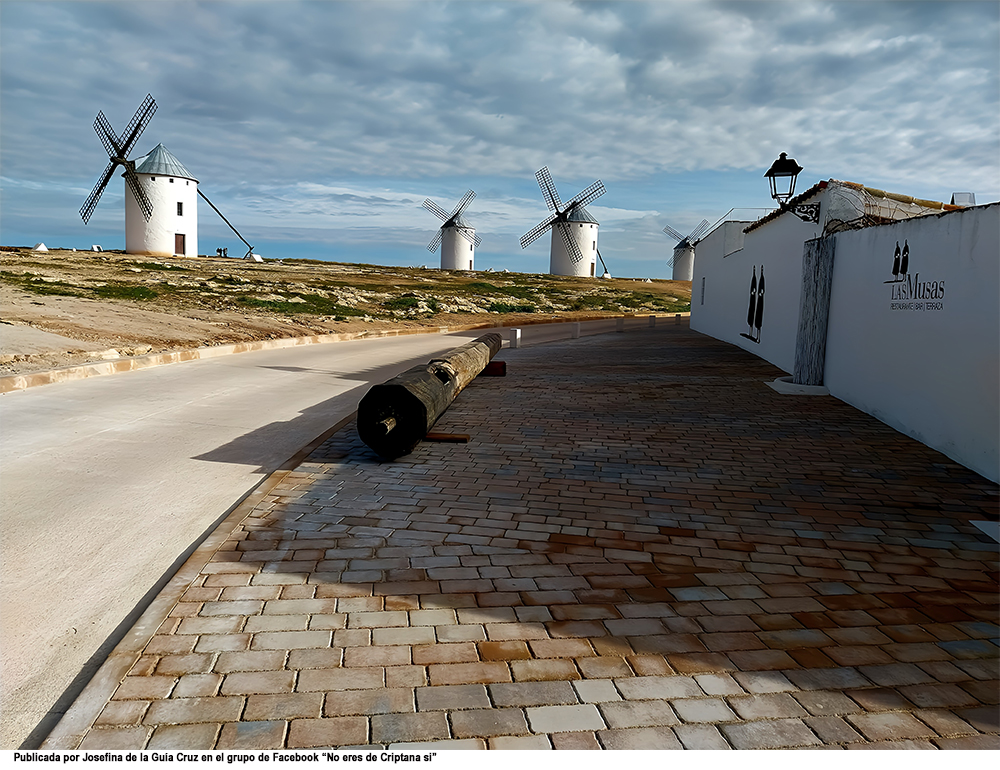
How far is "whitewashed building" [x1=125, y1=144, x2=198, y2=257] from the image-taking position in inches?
2163

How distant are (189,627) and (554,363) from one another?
13.0m

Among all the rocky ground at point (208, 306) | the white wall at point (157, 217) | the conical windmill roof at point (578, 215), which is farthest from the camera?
the conical windmill roof at point (578, 215)

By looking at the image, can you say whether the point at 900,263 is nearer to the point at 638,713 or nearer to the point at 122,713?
the point at 638,713

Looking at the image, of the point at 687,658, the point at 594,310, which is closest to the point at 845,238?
the point at 687,658

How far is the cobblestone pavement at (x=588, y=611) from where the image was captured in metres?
2.83

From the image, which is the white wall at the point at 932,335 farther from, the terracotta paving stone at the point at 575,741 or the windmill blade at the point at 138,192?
the windmill blade at the point at 138,192

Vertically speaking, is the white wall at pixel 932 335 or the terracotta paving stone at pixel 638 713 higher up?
the white wall at pixel 932 335

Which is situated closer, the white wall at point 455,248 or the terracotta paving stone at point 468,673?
the terracotta paving stone at point 468,673

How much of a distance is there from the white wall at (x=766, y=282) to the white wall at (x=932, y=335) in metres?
2.95

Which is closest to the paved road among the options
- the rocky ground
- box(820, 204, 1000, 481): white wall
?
the rocky ground

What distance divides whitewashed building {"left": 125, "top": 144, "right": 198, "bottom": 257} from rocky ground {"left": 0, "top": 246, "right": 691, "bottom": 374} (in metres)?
12.7

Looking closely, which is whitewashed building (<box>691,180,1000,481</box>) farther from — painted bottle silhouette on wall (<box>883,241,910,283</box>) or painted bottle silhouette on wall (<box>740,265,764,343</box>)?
painted bottle silhouette on wall (<box>740,265,764,343</box>)

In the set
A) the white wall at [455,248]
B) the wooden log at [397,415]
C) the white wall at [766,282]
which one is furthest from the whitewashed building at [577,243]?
the wooden log at [397,415]

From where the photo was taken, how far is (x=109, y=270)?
36.4m
